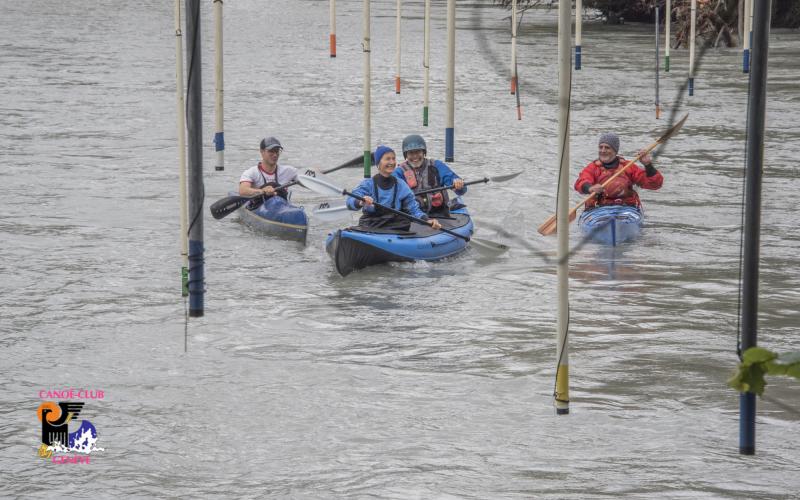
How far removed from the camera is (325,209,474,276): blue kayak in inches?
507

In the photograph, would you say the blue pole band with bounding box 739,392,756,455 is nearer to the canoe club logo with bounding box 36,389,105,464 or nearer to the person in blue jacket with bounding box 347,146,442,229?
the canoe club logo with bounding box 36,389,105,464

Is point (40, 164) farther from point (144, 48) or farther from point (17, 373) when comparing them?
point (144, 48)

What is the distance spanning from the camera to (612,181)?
14422 millimetres

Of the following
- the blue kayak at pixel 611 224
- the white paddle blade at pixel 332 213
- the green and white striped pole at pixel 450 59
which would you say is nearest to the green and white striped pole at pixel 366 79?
the white paddle blade at pixel 332 213

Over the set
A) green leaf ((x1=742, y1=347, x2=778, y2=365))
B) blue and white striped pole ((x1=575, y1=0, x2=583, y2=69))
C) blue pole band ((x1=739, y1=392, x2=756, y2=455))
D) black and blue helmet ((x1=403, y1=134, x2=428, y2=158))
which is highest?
blue and white striped pole ((x1=575, y1=0, x2=583, y2=69))

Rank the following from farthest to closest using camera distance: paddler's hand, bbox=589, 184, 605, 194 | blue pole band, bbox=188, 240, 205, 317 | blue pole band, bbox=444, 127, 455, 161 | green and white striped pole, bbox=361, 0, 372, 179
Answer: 1. blue pole band, bbox=444, 127, 455, 161
2. green and white striped pole, bbox=361, 0, 372, 179
3. paddler's hand, bbox=589, 184, 605, 194
4. blue pole band, bbox=188, 240, 205, 317

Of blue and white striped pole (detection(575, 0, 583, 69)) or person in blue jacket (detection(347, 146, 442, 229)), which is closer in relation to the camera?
person in blue jacket (detection(347, 146, 442, 229))

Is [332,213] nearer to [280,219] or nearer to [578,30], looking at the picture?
[280,219]

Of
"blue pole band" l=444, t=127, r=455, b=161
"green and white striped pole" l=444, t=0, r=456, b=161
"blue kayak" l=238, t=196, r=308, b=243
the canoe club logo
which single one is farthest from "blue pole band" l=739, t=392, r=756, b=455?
"blue pole band" l=444, t=127, r=455, b=161

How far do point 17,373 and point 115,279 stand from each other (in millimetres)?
3379

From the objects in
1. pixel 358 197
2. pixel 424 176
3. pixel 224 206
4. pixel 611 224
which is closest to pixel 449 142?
pixel 424 176

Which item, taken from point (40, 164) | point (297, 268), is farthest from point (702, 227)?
point (40, 164)

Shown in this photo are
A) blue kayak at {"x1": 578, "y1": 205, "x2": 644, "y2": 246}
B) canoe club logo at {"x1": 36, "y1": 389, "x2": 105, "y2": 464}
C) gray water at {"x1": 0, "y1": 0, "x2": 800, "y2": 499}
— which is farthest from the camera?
blue kayak at {"x1": 578, "y1": 205, "x2": 644, "y2": 246}

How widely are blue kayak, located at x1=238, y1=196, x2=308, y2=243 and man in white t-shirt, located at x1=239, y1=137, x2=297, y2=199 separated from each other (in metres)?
0.18
